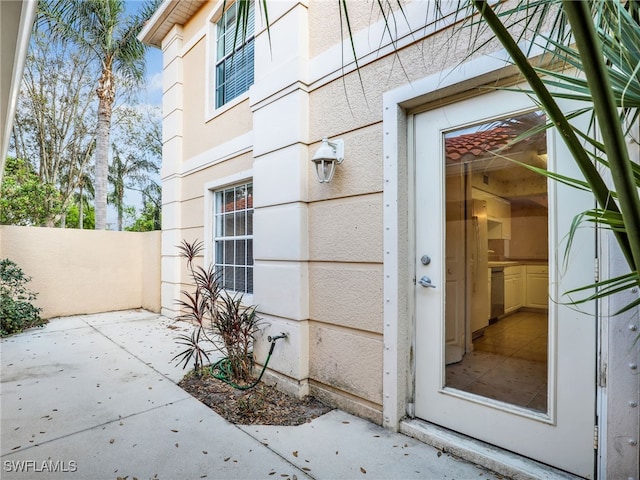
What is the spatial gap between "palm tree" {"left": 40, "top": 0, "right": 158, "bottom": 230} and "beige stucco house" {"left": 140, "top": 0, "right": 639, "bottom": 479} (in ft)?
24.5

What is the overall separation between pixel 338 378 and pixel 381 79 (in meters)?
2.47

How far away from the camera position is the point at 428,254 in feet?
8.09

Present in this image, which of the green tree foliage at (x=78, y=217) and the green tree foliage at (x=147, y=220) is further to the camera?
the green tree foliage at (x=78, y=217)

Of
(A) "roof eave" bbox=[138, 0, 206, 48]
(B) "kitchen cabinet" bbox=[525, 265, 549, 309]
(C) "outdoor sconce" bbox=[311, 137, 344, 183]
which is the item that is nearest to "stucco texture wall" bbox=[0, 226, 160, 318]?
(A) "roof eave" bbox=[138, 0, 206, 48]

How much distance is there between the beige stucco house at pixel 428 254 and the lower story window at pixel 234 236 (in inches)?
53.2

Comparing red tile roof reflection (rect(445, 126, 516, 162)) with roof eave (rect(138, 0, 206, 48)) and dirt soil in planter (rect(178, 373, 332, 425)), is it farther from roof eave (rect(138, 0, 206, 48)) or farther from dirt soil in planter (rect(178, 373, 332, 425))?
roof eave (rect(138, 0, 206, 48))

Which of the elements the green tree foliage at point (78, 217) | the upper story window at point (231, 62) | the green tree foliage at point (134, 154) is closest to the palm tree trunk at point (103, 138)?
the green tree foliage at point (134, 154)

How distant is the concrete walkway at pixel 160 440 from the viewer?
6.72ft

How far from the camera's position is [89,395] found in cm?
309

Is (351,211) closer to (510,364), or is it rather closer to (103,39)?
(510,364)

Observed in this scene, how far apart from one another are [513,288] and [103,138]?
39.2ft

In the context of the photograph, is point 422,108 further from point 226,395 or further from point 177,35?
point 177,35

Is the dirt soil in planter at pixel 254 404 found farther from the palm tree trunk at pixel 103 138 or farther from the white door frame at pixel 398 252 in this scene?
the palm tree trunk at pixel 103 138

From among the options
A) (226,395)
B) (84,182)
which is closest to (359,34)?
(226,395)
